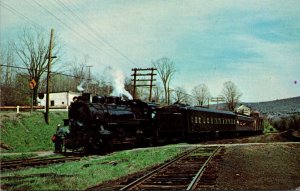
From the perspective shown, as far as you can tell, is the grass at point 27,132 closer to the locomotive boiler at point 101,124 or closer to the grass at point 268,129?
the locomotive boiler at point 101,124

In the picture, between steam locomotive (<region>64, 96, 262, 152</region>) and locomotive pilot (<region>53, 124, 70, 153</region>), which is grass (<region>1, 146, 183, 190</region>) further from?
locomotive pilot (<region>53, 124, 70, 153</region>)

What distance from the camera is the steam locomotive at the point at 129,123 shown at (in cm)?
2002

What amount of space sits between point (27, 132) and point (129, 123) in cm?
1295

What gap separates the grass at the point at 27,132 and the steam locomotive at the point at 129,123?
23.2 ft

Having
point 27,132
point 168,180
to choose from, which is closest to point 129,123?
point 168,180

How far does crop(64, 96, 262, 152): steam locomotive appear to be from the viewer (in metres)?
20.0

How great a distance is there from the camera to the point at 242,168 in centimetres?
1396

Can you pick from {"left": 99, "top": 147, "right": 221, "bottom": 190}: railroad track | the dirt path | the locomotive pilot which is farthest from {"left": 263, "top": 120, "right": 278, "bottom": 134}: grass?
{"left": 99, "top": 147, "right": 221, "bottom": 190}: railroad track

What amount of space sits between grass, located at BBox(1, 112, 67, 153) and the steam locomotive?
279 inches

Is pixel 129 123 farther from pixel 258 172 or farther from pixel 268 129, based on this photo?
pixel 268 129

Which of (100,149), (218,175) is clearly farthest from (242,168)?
(100,149)

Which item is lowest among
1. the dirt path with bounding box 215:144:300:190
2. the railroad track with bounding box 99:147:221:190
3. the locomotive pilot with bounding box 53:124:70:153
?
the dirt path with bounding box 215:144:300:190

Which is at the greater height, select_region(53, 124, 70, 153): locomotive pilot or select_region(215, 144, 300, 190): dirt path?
select_region(53, 124, 70, 153): locomotive pilot

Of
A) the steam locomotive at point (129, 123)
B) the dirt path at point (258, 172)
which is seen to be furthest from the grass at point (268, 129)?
the dirt path at point (258, 172)
